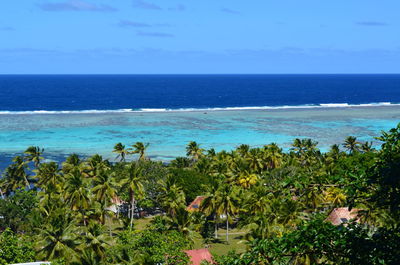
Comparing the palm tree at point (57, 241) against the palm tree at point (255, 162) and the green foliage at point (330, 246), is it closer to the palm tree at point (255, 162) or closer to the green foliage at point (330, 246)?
the green foliage at point (330, 246)

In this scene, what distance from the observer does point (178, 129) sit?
141m

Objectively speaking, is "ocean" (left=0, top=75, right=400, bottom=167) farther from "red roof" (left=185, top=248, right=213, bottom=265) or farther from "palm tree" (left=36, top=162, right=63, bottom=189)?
"red roof" (left=185, top=248, right=213, bottom=265)

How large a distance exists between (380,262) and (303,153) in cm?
7690

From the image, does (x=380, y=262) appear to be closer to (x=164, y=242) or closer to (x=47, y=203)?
(x=164, y=242)

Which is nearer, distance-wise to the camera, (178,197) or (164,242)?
(164,242)

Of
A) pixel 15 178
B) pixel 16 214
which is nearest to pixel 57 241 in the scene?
pixel 16 214

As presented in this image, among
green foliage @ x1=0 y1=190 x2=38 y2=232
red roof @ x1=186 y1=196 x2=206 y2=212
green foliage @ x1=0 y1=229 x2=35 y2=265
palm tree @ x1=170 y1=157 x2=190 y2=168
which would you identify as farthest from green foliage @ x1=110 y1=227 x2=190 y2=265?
palm tree @ x1=170 y1=157 x2=190 y2=168

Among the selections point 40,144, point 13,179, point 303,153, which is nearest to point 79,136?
point 40,144

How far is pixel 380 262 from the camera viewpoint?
9711 mm

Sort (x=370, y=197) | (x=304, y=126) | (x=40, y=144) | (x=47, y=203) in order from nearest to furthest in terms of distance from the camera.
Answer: (x=370, y=197) < (x=47, y=203) < (x=40, y=144) < (x=304, y=126)

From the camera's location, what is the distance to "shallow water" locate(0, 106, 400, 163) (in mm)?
117419

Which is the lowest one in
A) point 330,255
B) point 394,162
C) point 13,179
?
point 13,179

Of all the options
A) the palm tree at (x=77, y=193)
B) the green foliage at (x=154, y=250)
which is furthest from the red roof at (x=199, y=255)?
the palm tree at (x=77, y=193)

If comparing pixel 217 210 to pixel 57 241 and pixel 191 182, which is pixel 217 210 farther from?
pixel 57 241
